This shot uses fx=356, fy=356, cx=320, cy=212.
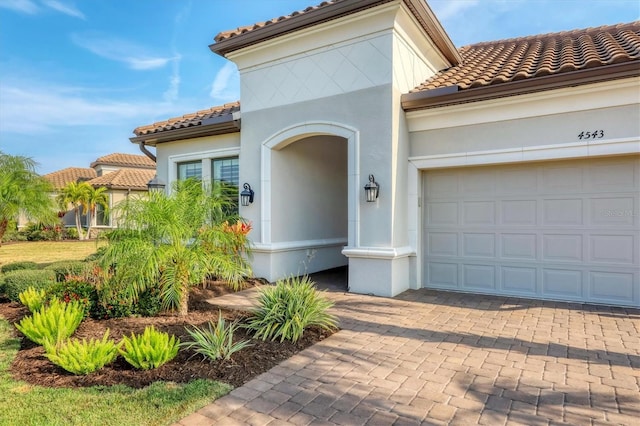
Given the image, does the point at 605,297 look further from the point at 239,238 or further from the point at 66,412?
the point at 66,412

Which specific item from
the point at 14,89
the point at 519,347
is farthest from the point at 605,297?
the point at 14,89

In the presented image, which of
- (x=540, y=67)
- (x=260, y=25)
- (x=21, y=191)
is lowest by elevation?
(x=21, y=191)

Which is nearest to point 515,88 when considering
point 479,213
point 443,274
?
point 479,213

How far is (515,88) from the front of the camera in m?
6.62

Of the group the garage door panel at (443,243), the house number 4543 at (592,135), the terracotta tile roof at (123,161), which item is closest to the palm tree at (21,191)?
the garage door panel at (443,243)

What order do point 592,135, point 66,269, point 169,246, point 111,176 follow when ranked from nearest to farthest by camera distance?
point 169,246
point 592,135
point 66,269
point 111,176

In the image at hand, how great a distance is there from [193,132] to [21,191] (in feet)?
20.5

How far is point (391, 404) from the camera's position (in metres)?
3.28

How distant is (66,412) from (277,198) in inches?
258

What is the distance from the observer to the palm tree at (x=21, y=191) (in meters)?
11.1

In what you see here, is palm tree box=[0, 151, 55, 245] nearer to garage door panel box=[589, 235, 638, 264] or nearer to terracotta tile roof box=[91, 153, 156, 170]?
garage door panel box=[589, 235, 638, 264]

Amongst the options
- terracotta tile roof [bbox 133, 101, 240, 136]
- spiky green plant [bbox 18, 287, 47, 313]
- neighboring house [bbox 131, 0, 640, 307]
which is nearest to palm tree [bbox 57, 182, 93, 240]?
terracotta tile roof [bbox 133, 101, 240, 136]

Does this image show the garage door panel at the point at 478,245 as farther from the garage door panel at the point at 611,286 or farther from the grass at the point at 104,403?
the grass at the point at 104,403

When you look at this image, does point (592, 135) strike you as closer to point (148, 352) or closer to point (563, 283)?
point (563, 283)
